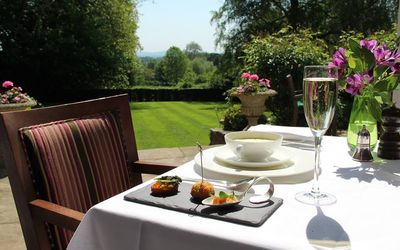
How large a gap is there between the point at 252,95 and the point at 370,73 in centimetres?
330

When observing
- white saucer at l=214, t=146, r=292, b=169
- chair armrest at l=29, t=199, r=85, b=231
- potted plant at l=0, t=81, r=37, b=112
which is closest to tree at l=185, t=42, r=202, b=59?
potted plant at l=0, t=81, r=37, b=112

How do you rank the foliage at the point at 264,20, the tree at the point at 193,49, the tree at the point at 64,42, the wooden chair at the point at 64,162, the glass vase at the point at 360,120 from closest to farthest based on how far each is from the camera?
1. the wooden chair at the point at 64,162
2. the glass vase at the point at 360,120
3. the foliage at the point at 264,20
4. the tree at the point at 64,42
5. the tree at the point at 193,49

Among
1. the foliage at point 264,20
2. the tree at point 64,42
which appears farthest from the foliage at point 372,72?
the tree at point 64,42

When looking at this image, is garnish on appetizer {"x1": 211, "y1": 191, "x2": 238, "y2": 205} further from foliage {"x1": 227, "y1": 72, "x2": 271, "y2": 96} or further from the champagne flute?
foliage {"x1": 227, "y1": 72, "x2": 271, "y2": 96}

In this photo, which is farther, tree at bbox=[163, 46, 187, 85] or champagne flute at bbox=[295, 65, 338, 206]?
tree at bbox=[163, 46, 187, 85]

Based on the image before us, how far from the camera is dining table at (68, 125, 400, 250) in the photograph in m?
0.73

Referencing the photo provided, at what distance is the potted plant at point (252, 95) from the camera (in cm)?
459

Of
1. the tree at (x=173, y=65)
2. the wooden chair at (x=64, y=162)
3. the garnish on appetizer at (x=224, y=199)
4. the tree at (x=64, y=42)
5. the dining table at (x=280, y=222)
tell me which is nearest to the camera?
the dining table at (x=280, y=222)

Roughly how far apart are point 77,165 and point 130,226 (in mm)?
581

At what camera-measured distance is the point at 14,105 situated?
14.8 ft

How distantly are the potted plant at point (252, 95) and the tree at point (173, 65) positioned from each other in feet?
145

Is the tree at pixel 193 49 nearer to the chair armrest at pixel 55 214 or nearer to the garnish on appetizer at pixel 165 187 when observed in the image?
the chair armrest at pixel 55 214

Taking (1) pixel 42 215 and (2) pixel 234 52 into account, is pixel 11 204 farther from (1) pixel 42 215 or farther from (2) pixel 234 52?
(2) pixel 234 52

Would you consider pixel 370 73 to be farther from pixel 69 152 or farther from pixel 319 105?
pixel 69 152
